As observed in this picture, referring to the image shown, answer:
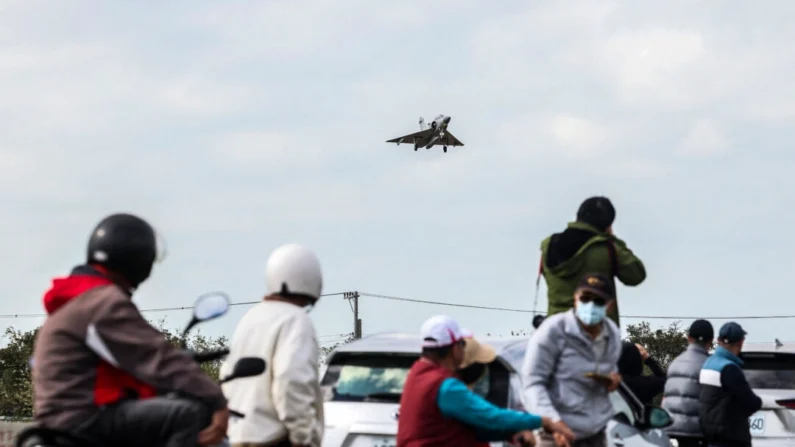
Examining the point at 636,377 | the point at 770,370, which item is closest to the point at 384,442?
the point at 636,377

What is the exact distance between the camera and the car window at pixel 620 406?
8.49 meters

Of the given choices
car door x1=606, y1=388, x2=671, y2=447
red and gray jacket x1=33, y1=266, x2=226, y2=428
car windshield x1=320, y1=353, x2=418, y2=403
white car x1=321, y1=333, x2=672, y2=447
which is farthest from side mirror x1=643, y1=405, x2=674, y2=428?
red and gray jacket x1=33, y1=266, x2=226, y2=428

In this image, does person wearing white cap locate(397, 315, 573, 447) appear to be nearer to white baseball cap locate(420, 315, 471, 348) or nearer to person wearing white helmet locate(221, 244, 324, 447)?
white baseball cap locate(420, 315, 471, 348)

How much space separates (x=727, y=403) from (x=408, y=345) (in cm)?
362

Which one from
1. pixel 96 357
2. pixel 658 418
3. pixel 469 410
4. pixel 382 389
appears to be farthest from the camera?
pixel 658 418

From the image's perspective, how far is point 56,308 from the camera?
4.64 meters

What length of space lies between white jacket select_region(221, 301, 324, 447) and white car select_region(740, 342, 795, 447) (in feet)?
20.7

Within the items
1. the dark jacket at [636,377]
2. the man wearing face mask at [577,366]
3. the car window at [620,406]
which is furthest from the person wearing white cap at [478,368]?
the dark jacket at [636,377]

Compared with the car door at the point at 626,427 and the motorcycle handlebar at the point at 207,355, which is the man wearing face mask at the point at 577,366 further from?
the motorcycle handlebar at the point at 207,355

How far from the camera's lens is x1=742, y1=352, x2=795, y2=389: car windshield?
39.0ft

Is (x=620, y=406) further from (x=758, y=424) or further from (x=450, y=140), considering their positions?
(x=450, y=140)

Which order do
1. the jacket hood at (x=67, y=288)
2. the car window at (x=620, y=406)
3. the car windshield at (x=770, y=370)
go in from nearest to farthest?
the jacket hood at (x=67, y=288), the car window at (x=620, y=406), the car windshield at (x=770, y=370)

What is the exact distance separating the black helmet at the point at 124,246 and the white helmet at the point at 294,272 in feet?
5.82

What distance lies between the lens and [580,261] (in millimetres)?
8523
